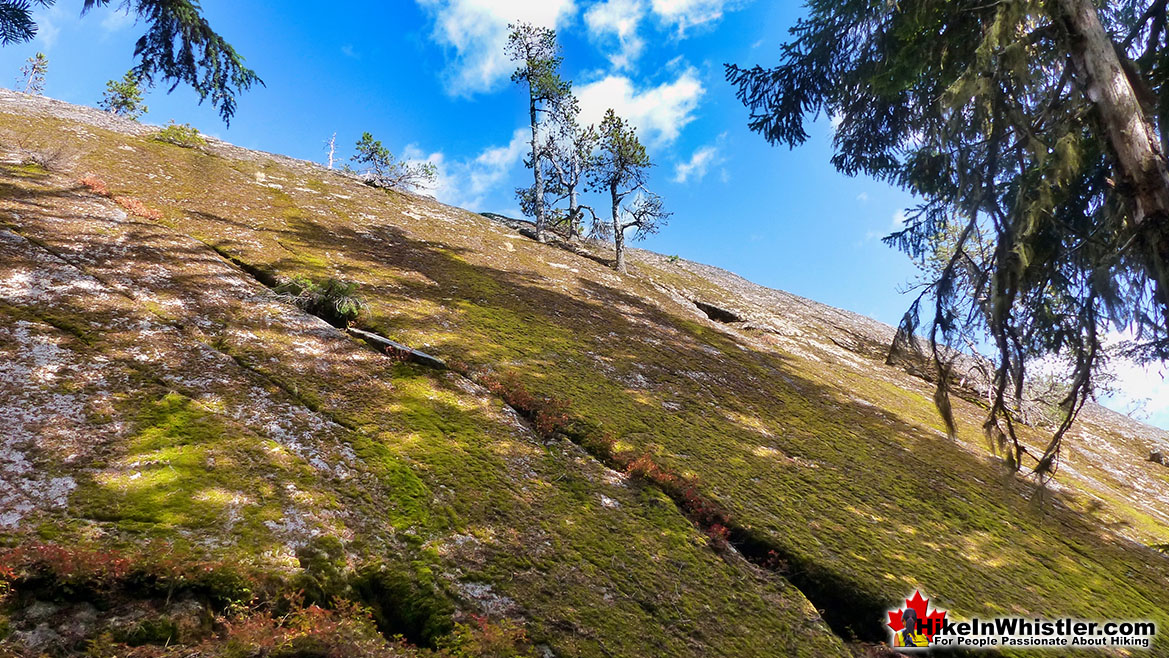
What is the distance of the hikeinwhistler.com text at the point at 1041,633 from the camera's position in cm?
457

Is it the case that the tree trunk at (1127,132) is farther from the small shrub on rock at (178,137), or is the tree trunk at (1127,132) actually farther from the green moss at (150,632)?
the small shrub on rock at (178,137)

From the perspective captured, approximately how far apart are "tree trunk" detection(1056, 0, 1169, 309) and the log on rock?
7.80m

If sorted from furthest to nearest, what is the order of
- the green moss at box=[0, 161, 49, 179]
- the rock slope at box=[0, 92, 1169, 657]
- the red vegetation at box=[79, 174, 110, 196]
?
the red vegetation at box=[79, 174, 110, 196] → the green moss at box=[0, 161, 49, 179] → the rock slope at box=[0, 92, 1169, 657]

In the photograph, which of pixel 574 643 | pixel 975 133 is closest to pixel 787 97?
pixel 975 133

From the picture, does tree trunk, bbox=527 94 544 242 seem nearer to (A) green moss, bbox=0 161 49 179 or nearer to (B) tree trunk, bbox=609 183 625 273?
(B) tree trunk, bbox=609 183 625 273

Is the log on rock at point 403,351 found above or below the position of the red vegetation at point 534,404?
above

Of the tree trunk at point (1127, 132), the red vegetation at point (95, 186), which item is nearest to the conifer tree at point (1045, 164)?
the tree trunk at point (1127, 132)

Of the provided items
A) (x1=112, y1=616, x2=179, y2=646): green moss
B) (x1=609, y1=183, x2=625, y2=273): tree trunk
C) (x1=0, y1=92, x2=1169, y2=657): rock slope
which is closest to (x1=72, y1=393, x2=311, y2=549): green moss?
(x1=0, y1=92, x2=1169, y2=657): rock slope

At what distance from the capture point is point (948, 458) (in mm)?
9055

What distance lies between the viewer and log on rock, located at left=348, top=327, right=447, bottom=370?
278 inches

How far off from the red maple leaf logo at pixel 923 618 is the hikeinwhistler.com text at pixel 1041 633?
3 cm

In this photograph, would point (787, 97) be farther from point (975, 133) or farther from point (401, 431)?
point (401, 431)

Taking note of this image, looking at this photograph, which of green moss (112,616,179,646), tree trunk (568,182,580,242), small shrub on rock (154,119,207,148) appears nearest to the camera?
green moss (112,616,179,646)

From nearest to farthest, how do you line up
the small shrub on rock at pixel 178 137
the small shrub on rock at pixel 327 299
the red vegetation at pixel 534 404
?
the red vegetation at pixel 534 404 → the small shrub on rock at pixel 327 299 → the small shrub on rock at pixel 178 137
